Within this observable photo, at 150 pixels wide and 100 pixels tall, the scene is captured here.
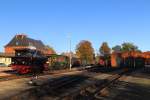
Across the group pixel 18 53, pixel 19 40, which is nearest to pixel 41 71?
pixel 18 53

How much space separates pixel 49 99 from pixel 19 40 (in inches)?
4685

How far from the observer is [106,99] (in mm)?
17562

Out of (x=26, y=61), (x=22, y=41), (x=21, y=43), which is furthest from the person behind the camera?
(x=22, y=41)

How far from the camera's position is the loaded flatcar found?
123ft

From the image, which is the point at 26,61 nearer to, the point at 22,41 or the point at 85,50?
the point at 22,41

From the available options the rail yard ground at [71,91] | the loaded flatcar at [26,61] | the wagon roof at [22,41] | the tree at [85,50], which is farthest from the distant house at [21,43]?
the rail yard ground at [71,91]

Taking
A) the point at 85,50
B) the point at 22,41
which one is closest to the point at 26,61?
the point at 22,41

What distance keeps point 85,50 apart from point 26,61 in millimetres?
107346

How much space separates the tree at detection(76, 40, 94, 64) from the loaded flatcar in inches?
3775

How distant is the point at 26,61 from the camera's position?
37.5 metres

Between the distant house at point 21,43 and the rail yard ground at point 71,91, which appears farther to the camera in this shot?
the distant house at point 21,43

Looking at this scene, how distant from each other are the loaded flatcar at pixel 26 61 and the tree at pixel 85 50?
315 feet

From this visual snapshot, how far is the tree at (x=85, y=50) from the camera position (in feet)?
455

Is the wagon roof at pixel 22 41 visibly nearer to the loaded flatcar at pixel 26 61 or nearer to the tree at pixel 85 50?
the tree at pixel 85 50
